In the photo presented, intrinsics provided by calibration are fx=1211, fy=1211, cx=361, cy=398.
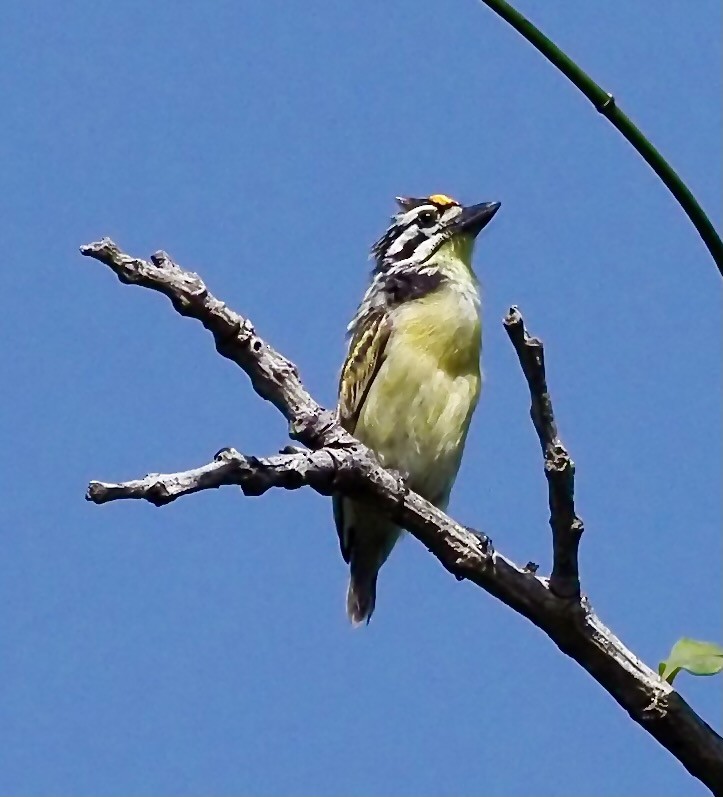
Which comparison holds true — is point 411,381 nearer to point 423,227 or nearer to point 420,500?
point 423,227

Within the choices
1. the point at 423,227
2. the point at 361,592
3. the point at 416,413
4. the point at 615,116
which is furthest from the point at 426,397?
the point at 615,116

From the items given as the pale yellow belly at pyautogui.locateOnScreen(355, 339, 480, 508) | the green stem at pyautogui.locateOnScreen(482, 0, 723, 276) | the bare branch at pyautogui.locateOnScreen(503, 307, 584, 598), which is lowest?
the green stem at pyautogui.locateOnScreen(482, 0, 723, 276)

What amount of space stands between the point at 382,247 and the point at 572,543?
3.61 m

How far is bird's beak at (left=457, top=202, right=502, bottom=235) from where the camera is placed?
627cm

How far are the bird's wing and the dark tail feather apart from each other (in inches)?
10.7

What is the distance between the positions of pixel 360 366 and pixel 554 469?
9.11 feet

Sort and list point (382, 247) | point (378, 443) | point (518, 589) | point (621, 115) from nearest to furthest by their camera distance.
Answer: point (621, 115)
point (518, 589)
point (378, 443)
point (382, 247)

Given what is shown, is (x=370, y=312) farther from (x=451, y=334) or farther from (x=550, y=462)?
(x=550, y=462)

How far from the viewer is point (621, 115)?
1.82m

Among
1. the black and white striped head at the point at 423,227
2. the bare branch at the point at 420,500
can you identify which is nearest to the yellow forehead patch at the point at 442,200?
the black and white striped head at the point at 423,227

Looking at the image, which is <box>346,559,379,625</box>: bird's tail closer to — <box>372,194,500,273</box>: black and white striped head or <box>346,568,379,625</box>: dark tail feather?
<box>346,568,379,625</box>: dark tail feather

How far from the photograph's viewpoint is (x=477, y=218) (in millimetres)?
6266

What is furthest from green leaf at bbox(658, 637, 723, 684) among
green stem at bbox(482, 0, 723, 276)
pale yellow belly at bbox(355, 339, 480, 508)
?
pale yellow belly at bbox(355, 339, 480, 508)

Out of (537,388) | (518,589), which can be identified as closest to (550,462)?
(537,388)
